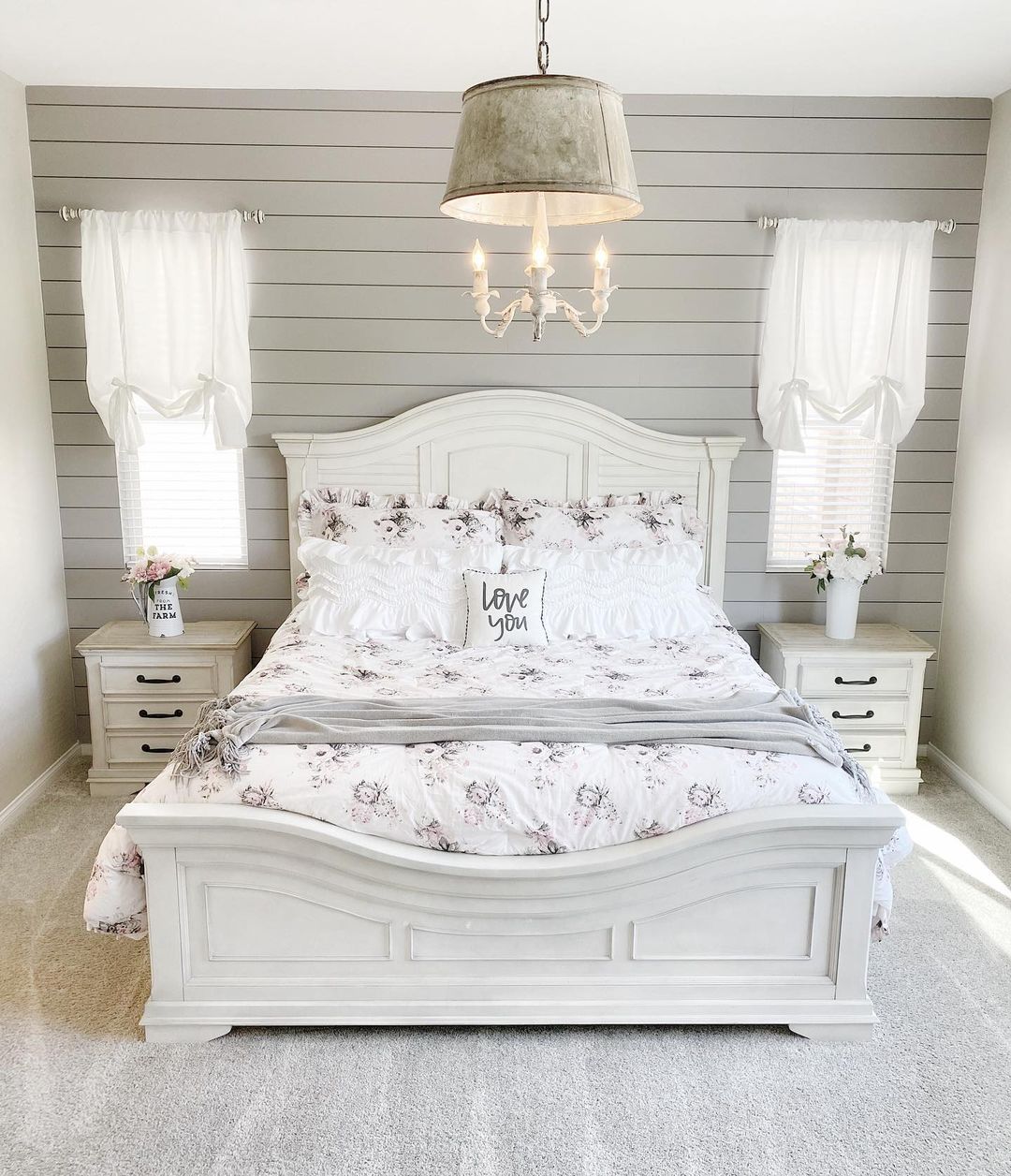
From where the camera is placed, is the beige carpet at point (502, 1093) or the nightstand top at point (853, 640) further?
the nightstand top at point (853, 640)

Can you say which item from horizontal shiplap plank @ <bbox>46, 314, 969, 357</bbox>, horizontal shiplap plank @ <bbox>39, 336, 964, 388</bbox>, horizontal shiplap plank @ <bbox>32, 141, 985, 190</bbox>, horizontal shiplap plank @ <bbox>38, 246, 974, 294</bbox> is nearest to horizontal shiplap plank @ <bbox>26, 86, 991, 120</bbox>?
horizontal shiplap plank @ <bbox>32, 141, 985, 190</bbox>

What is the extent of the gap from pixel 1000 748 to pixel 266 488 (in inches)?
122

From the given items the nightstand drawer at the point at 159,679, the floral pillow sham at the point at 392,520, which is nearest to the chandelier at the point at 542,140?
the floral pillow sham at the point at 392,520

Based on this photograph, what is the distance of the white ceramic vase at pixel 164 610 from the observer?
12.4ft

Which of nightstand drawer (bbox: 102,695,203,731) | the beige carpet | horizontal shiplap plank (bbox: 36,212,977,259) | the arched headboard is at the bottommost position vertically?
the beige carpet

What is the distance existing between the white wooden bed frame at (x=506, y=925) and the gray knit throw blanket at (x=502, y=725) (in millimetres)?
172

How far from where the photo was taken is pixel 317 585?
11.8ft

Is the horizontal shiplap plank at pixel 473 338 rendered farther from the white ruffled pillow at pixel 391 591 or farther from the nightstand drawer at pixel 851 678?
the nightstand drawer at pixel 851 678

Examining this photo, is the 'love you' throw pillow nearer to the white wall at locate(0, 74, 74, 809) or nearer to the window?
the window

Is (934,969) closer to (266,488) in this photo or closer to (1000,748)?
(1000,748)

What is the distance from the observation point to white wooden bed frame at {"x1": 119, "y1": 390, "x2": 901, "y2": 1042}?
228 centimetres

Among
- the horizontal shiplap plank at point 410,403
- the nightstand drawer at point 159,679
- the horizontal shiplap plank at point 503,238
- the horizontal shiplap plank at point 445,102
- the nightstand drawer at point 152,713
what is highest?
the horizontal shiplap plank at point 445,102

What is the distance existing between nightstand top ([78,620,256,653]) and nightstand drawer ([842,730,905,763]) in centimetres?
248

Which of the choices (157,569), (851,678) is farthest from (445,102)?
(851,678)
